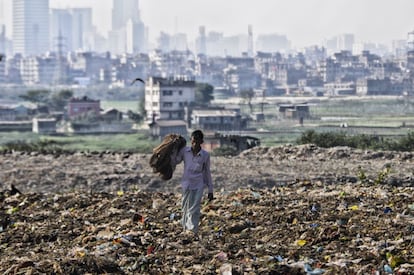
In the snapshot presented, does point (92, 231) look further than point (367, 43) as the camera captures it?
No

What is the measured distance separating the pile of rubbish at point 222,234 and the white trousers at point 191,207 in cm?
12

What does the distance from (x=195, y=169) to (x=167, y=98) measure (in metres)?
44.7

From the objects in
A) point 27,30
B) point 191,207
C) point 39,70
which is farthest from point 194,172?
point 27,30

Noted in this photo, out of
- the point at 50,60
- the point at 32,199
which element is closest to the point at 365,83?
the point at 50,60

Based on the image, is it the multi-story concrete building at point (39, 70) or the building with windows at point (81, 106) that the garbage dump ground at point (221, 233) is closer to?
the building with windows at point (81, 106)

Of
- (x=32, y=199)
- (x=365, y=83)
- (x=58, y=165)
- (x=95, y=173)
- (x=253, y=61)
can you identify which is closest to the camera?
(x=32, y=199)

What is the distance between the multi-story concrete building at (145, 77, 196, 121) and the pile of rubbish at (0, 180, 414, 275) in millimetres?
39912

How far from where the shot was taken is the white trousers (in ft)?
25.8

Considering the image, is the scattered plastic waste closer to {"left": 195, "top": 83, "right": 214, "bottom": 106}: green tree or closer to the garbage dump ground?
the garbage dump ground

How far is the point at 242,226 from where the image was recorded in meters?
8.63

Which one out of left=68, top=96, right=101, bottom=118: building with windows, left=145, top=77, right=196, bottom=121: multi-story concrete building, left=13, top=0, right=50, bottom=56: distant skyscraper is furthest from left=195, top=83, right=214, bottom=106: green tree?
left=13, top=0, right=50, bottom=56: distant skyscraper

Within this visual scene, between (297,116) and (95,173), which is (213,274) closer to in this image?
→ (95,173)

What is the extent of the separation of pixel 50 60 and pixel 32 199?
123m

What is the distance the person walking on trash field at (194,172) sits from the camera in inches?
305
